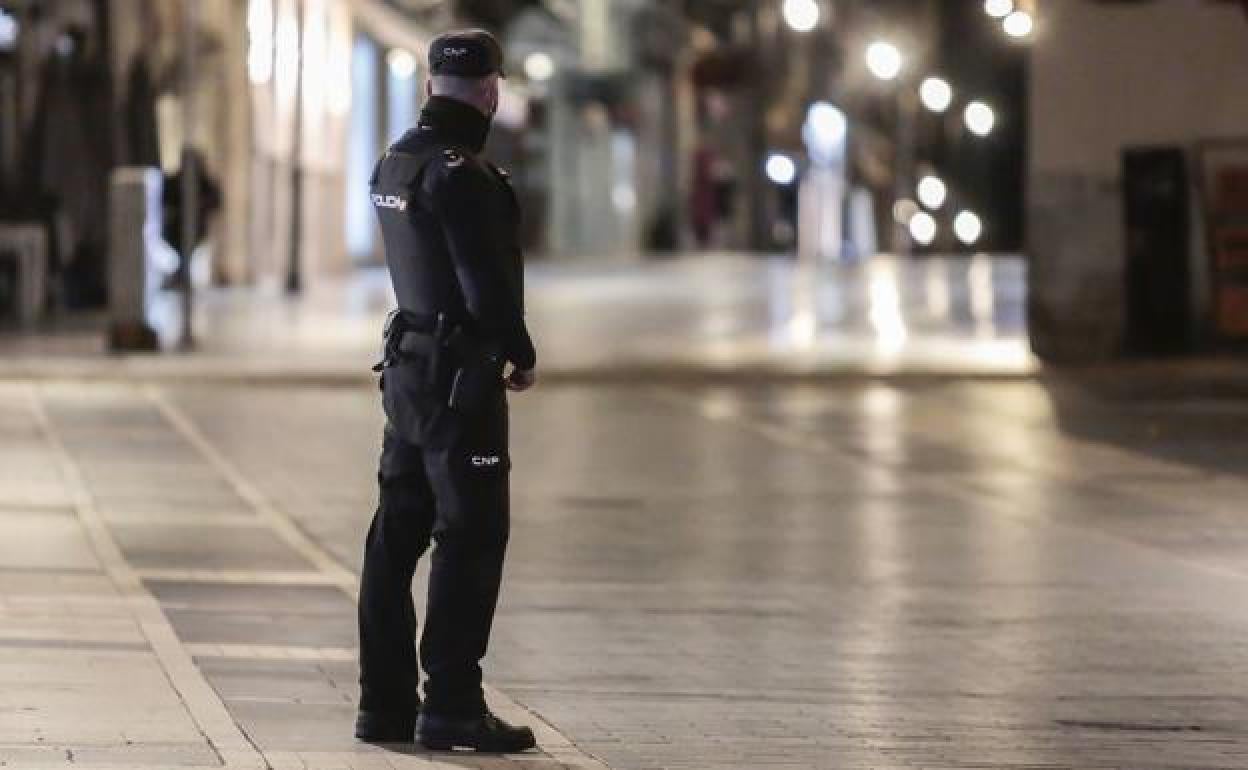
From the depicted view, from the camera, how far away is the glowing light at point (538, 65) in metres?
76.2

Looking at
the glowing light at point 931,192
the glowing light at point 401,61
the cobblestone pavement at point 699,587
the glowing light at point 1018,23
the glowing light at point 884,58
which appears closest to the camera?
the cobblestone pavement at point 699,587

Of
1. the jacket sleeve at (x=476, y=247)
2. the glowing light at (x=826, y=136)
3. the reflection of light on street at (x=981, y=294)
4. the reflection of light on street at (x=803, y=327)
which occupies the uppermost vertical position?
the glowing light at (x=826, y=136)

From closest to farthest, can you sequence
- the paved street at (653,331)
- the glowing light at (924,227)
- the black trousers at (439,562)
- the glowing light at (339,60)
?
the black trousers at (439,562) < the paved street at (653,331) < the glowing light at (339,60) < the glowing light at (924,227)

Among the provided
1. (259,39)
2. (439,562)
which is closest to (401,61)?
(259,39)

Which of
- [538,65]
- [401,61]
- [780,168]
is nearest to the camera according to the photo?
[401,61]

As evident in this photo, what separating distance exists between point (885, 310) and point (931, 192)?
204 feet

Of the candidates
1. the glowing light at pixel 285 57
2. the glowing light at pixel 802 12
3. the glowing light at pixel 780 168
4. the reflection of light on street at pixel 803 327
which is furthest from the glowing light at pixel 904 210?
the reflection of light on street at pixel 803 327

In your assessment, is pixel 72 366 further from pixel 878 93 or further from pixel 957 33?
pixel 878 93

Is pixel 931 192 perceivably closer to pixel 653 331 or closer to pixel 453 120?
pixel 653 331

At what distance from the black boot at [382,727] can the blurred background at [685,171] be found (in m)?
19.0

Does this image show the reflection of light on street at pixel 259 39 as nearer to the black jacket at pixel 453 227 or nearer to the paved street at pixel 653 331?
the paved street at pixel 653 331

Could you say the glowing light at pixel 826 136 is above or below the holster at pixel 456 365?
above

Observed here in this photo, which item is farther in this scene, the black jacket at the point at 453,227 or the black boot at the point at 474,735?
the black boot at the point at 474,735

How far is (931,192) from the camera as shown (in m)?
101
